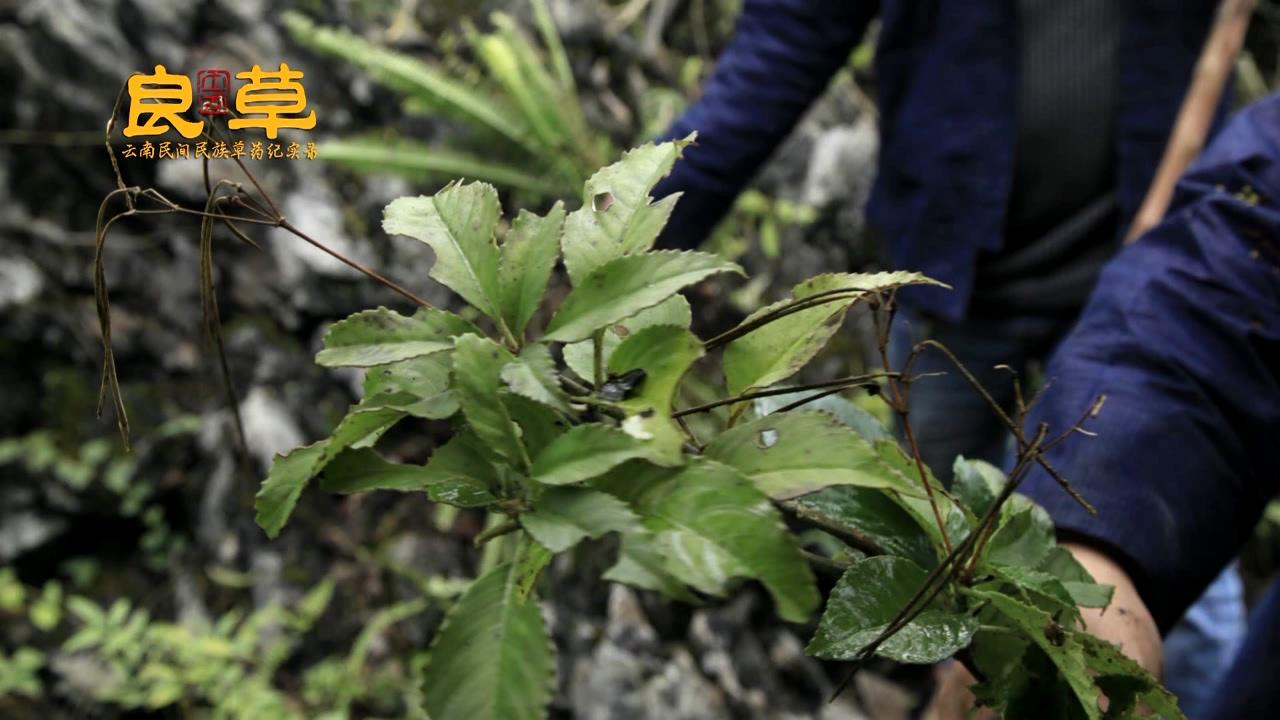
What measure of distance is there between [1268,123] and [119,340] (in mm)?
3004

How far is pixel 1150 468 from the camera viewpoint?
817 millimetres

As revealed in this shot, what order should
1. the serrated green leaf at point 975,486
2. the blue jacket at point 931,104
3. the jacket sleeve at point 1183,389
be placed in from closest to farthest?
1. the serrated green leaf at point 975,486
2. the jacket sleeve at point 1183,389
3. the blue jacket at point 931,104

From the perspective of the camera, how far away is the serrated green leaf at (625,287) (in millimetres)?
442

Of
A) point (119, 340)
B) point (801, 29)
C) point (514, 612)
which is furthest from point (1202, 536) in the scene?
point (119, 340)

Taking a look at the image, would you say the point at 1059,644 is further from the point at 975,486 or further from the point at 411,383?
the point at 411,383

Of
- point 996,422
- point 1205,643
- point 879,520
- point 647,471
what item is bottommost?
point 1205,643

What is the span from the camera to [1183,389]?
33.7 inches

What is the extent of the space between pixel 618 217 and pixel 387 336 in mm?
156

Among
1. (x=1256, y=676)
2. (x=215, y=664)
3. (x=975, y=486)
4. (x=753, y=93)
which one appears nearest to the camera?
(x=975, y=486)

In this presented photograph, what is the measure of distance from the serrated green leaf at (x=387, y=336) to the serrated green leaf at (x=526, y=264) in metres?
0.03

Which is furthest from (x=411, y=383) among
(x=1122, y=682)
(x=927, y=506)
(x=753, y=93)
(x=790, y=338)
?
(x=753, y=93)

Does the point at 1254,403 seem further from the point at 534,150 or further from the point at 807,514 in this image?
the point at 534,150

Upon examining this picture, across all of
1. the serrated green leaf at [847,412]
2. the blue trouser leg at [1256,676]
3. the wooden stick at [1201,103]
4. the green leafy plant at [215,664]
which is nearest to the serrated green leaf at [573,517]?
the serrated green leaf at [847,412]

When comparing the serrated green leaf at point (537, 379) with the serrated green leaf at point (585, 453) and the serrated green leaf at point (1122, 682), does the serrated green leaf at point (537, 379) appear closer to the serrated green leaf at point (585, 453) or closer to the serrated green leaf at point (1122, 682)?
the serrated green leaf at point (585, 453)
